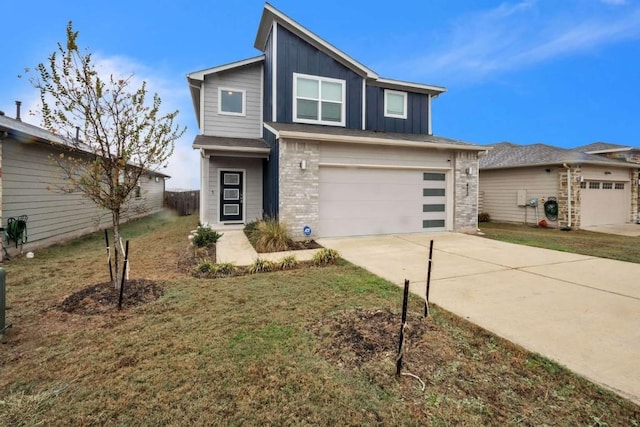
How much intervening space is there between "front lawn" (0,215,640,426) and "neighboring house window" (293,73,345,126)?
795 centimetres

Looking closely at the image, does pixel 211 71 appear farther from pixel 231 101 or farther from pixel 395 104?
pixel 395 104

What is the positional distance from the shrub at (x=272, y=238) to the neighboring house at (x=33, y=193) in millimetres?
2755

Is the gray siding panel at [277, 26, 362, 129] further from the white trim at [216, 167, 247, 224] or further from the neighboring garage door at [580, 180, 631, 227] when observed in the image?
the neighboring garage door at [580, 180, 631, 227]

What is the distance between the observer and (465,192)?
10.7m

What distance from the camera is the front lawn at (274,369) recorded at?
2.14 meters

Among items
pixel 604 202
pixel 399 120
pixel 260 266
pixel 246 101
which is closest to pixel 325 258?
pixel 260 266

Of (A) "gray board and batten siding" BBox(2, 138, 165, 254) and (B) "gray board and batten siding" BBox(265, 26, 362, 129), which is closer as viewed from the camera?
(A) "gray board and batten siding" BBox(2, 138, 165, 254)

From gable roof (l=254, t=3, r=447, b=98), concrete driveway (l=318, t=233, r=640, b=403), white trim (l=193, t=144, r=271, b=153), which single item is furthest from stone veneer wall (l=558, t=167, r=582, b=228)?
white trim (l=193, t=144, r=271, b=153)

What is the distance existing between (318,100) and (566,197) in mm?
11391

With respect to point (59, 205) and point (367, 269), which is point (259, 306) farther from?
point (59, 205)

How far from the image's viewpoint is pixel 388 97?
12523 mm

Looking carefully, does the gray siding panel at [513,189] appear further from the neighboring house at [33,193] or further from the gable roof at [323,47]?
the neighboring house at [33,193]

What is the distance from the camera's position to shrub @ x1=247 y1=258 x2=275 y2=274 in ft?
19.7

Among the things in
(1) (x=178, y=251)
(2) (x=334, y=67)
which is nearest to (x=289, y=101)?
(2) (x=334, y=67)
